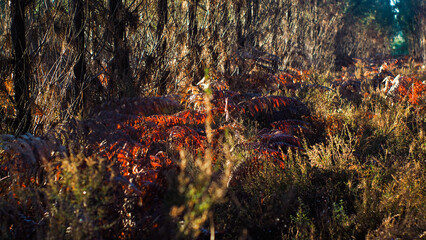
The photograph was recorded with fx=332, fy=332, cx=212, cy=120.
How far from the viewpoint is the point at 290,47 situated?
854 cm

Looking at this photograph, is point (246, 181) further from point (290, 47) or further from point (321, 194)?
point (290, 47)

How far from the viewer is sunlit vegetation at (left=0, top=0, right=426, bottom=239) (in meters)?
1.95

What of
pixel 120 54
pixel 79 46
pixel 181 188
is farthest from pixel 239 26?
pixel 181 188


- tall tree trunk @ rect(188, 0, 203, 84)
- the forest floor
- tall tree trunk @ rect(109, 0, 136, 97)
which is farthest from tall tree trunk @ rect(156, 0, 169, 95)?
the forest floor

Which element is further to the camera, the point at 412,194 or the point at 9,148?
the point at 412,194

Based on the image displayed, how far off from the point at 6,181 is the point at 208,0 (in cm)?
422

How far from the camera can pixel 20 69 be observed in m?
2.88

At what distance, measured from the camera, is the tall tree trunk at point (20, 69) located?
2.83 metres

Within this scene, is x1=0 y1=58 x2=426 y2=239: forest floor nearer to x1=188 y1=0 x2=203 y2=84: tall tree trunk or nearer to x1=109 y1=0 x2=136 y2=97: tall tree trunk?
x1=109 y1=0 x2=136 y2=97: tall tree trunk

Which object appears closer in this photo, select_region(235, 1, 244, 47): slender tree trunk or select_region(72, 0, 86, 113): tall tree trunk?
select_region(72, 0, 86, 113): tall tree trunk

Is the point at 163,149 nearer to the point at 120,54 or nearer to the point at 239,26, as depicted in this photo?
the point at 120,54

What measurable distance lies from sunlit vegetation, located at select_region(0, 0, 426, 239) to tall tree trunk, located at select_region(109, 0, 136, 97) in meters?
0.02

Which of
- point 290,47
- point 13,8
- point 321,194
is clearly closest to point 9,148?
point 13,8

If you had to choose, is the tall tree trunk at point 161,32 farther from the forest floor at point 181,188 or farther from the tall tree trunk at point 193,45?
the forest floor at point 181,188
